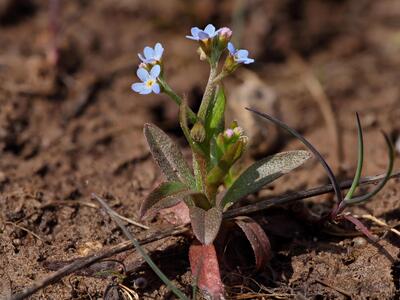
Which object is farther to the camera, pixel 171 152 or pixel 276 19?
pixel 276 19

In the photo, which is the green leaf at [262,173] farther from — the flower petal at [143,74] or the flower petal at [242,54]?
the flower petal at [143,74]

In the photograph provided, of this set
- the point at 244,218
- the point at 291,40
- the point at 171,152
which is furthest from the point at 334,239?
the point at 291,40

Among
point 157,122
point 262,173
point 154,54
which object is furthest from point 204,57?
point 157,122

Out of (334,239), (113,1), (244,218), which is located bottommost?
(334,239)

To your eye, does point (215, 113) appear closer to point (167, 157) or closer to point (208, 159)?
point (208, 159)

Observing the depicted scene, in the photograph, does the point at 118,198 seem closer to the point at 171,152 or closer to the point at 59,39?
the point at 171,152

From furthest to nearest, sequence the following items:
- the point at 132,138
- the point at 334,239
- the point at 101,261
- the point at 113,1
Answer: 1. the point at 113,1
2. the point at 132,138
3. the point at 334,239
4. the point at 101,261

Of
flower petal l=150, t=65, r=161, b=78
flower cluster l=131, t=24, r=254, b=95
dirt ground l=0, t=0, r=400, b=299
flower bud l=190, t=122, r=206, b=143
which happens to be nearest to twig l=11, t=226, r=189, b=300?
dirt ground l=0, t=0, r=400, b=299
